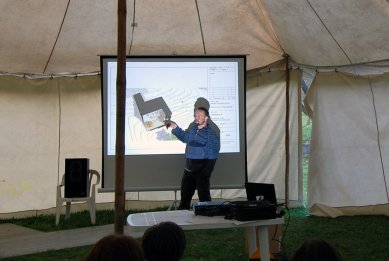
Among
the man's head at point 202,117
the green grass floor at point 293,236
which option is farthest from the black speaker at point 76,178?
the man's head at point 202,117

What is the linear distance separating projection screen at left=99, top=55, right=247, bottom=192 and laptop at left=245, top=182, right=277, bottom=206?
243 centimetres

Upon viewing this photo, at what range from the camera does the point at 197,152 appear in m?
6.18

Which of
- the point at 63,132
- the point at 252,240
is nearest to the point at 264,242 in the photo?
the point at 252,240

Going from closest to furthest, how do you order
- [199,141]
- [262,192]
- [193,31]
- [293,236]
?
1. [262,192]
2. [293,236]
3. [199,141]
4. [193,31]

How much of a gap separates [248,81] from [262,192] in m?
3.90

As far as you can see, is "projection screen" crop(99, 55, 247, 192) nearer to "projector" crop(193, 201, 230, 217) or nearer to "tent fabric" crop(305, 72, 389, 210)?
"tent fabric" crop(305, 72, 389, 210)

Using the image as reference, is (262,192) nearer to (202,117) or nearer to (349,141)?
(202,117)

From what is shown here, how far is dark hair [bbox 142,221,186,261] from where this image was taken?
2.22 metres

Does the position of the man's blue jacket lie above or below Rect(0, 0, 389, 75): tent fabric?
below

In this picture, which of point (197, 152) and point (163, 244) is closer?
point (163, 244)

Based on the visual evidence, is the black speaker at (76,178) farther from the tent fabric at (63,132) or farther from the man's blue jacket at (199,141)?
the man's blue jacket at (199,141)

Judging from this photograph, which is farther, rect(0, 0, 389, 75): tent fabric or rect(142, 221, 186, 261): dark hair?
rect(0, 0, 389, 75): tent fabric

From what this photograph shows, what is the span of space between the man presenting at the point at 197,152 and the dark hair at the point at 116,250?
4221 millimetres

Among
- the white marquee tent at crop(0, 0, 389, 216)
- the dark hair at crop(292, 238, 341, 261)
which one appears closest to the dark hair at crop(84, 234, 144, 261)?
the dark hair at crop(292, 238, 341, 261)
